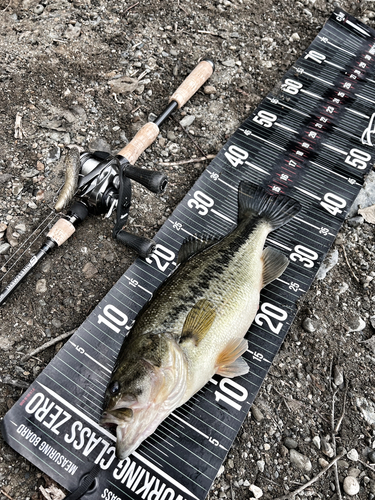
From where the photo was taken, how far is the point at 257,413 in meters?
3.14

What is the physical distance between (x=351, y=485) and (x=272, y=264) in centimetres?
166

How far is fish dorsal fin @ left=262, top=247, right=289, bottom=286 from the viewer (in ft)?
11.4

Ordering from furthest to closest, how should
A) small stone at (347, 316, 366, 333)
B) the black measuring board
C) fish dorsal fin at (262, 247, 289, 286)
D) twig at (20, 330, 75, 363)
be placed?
small stone at (347, 316, 366, 333) → fish dorsal fin at (262, 247, 289, 286) → twig at (20, 330, 75, 363) → the black measuring board

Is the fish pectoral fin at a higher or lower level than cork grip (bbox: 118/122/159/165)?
lower

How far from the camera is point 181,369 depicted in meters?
2.71

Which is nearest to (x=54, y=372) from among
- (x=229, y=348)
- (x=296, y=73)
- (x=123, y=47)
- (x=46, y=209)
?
(x=229, y=348)

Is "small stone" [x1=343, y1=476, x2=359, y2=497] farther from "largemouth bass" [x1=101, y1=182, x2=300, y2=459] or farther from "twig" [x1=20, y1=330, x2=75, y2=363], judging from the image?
"twig" [x1=20, y1=330, x2=75, y2=363]

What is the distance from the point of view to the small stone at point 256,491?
9.41ft

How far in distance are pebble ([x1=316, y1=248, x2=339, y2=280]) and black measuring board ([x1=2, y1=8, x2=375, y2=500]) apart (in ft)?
0.32

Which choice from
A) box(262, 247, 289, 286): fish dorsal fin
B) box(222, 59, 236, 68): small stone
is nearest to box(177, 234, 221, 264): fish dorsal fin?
box(262, 247, 289, 286): fish dorsal fin

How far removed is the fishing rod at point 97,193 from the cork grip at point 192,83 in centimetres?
100

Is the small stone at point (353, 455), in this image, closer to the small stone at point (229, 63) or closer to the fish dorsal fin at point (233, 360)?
the fish dorsal fin at point (233, 360)

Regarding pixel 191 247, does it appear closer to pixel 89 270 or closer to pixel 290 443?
pixel 89 270

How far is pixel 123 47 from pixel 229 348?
3.83 m
